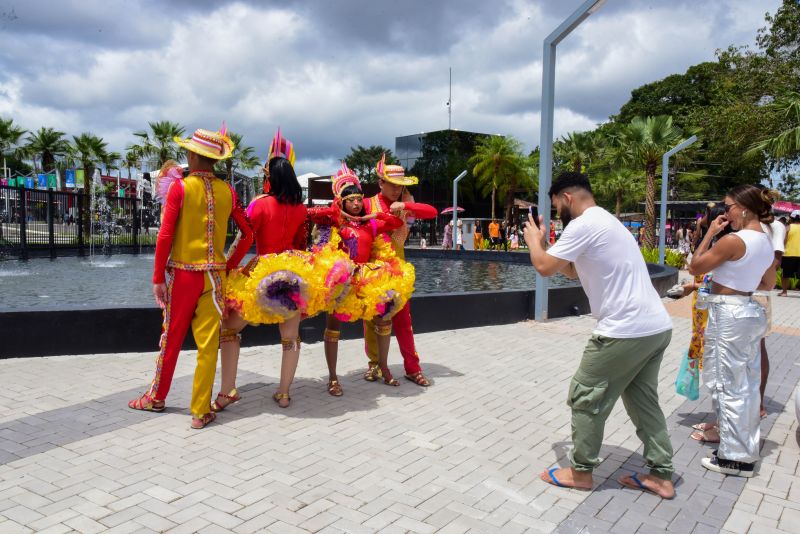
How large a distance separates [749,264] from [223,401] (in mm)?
4094

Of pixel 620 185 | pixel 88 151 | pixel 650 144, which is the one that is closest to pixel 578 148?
pixel 620 185

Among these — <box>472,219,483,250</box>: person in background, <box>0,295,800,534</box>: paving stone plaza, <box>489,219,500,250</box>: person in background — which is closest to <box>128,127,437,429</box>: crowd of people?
<box>0,295,800,534</box>: paving stone plaza

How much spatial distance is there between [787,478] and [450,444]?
2237 millimetres

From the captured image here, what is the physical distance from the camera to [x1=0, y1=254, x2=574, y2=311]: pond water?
34.4ft

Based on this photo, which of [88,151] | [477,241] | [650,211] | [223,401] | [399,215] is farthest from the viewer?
[88,151]

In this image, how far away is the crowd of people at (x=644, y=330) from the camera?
11.1 ft

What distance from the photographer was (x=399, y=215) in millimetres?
5598

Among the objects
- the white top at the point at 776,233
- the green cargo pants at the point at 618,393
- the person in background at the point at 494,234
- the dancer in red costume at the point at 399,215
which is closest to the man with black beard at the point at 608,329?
the green cargo pants at the point at 618,393

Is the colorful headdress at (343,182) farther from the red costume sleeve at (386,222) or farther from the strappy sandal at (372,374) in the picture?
the strappy sandal at (372,374)

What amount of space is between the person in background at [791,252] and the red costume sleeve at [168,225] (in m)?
14.1

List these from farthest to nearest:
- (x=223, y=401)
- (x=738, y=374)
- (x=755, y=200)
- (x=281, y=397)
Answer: (x=281, y=397) < (x=223, y=401) < (x=755, y=200) < (x=738, y=374)

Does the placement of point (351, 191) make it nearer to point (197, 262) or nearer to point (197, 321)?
point (197, 262)

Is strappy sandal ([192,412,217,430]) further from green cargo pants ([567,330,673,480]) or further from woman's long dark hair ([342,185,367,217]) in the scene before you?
green cargo pants ([567,330,673,480])

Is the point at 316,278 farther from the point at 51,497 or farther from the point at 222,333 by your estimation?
the point at 51,497
